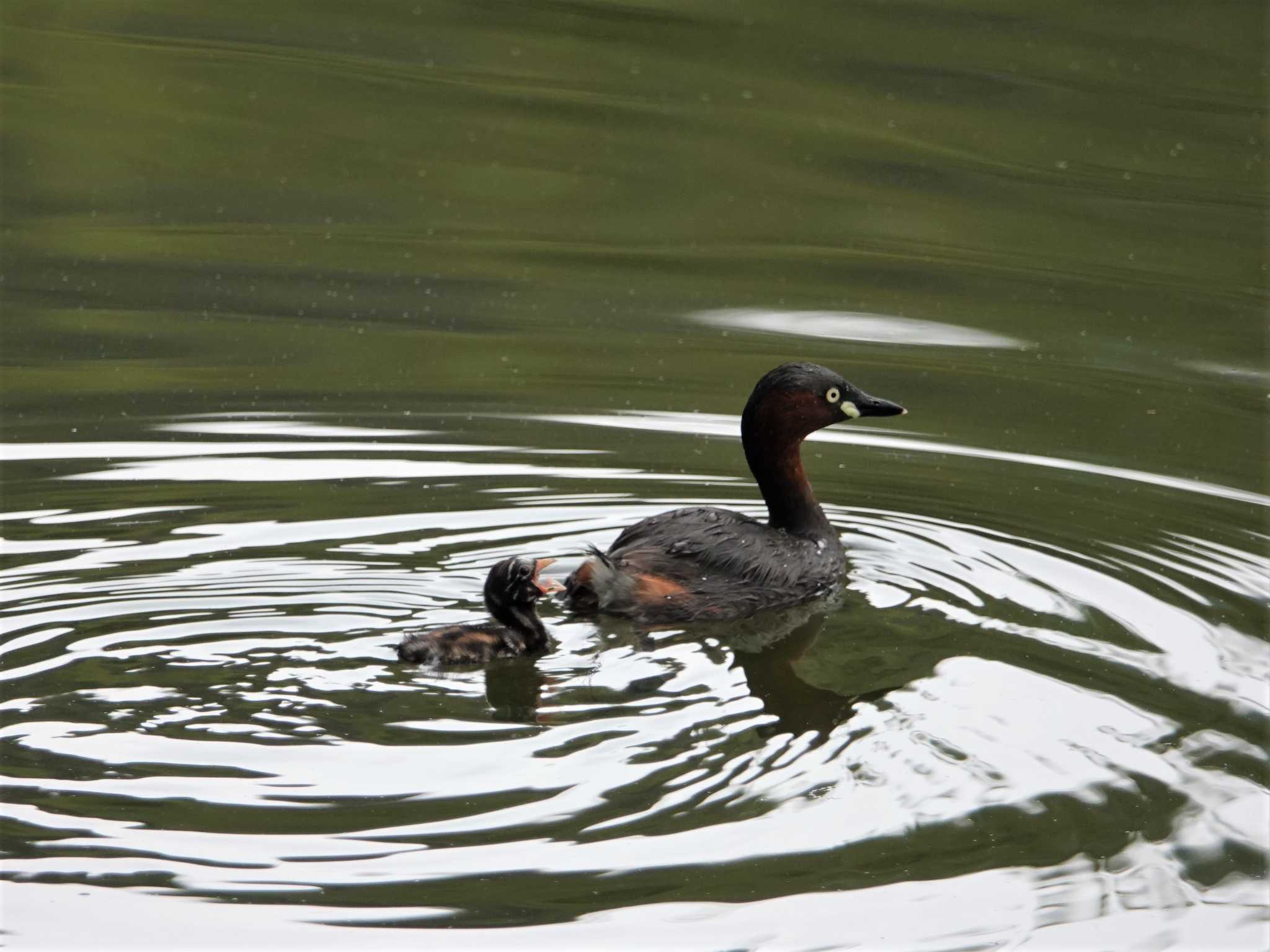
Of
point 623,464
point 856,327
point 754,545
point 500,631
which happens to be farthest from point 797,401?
point 856,327

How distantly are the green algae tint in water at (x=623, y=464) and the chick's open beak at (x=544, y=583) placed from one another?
7.5 inches

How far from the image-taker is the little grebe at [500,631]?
21.4 feet

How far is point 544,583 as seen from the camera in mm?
7016

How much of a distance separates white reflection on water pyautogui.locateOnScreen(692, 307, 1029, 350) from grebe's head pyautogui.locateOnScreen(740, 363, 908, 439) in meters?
2.71

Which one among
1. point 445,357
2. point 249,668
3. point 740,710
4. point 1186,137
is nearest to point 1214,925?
point 740,710

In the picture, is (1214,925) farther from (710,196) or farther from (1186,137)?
(1186,137)

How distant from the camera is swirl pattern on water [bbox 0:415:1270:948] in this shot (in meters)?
5.15

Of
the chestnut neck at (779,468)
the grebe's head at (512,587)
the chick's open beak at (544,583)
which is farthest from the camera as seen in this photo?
the chestnut neck at (779,468)

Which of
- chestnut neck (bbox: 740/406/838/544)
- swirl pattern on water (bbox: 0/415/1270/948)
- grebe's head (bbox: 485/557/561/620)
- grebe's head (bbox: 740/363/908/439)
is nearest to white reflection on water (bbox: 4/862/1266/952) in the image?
swirl pattern on water (bbox: 0/415/1270/948)

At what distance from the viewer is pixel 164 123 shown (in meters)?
13.2

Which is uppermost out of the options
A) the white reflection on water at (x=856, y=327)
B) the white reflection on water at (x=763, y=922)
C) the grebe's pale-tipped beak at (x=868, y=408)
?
the white reflection on water at (x=856, y=327)

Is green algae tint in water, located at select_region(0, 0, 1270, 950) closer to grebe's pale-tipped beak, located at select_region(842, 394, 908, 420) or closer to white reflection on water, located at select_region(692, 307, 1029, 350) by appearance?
white reflection on water, located at select_region(692, 307, 1029, 350)

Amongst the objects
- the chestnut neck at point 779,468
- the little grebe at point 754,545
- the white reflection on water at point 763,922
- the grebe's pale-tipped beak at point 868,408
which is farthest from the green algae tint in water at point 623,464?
the grebe's pale-tipped beak at point 868,408

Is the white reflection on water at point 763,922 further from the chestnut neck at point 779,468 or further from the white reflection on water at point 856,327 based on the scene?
the white reflection on water at point 856,327
